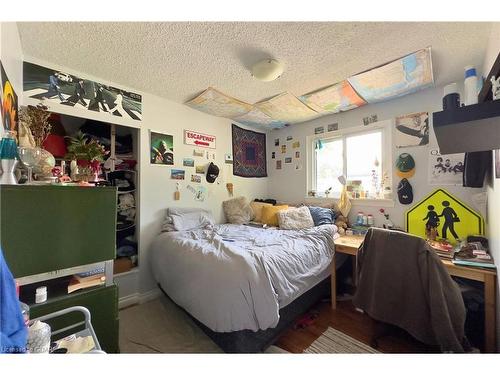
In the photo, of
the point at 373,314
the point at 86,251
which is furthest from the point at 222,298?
the point at 373,314

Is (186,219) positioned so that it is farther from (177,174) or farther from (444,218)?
(444,218)

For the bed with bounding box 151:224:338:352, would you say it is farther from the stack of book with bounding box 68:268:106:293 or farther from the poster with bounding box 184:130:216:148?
the poster with bounding box 184:130:216:148

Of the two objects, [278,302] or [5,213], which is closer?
[5,213]

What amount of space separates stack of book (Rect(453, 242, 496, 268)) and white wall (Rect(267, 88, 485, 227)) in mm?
441

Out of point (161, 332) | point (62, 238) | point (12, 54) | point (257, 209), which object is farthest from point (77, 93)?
point (257, 209)

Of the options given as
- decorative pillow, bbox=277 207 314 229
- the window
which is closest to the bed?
decorative pillow, bbox=277 207 314 229

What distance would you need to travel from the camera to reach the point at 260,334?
1414mm

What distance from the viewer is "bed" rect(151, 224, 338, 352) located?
126cm

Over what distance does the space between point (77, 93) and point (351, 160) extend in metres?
3.11

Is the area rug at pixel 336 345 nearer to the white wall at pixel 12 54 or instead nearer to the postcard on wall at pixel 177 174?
the postcard on wall at pixel 177 174

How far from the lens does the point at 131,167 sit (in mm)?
2295
